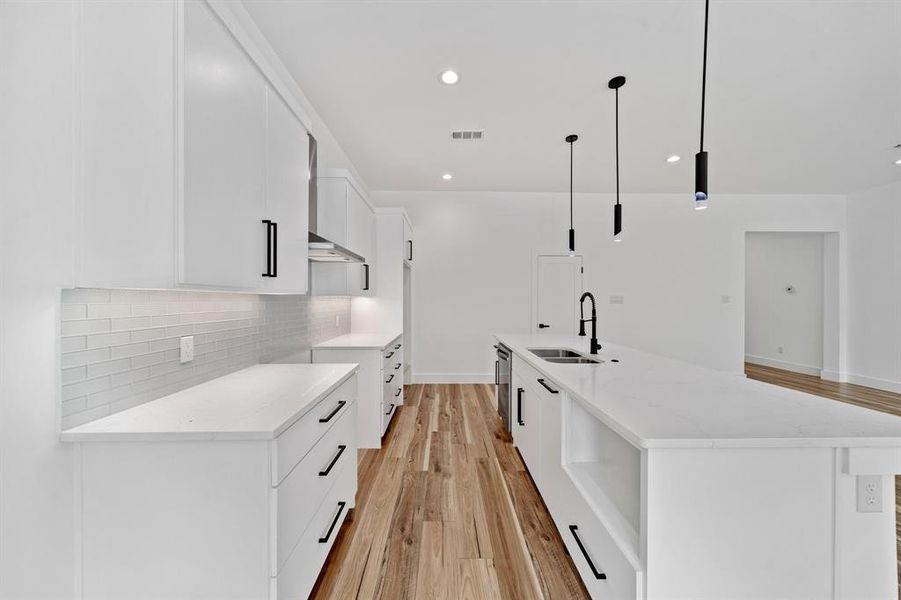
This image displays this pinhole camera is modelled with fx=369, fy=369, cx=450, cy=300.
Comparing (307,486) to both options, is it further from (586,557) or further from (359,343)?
(359,343)

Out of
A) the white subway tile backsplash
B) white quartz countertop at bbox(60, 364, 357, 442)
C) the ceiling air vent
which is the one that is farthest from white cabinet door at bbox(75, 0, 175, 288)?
the ceiling air vent

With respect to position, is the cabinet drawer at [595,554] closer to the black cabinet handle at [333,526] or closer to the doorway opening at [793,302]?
the black cabinet handle at [333,526]

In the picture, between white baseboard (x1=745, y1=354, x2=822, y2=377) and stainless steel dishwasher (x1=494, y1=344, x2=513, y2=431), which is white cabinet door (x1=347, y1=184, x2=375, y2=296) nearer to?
stainless steel dishwasher (x1=494, y1=344, x2=513, y2=431)

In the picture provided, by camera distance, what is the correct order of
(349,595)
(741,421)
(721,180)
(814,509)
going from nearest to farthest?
(814,509), (741,421), (349,595), (721,180)

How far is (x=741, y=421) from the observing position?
1.19m

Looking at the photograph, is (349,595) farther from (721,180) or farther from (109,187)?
(721,180)

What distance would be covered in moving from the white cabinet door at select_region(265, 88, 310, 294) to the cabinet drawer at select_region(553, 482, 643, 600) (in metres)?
1.63

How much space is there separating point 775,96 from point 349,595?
4.48 m

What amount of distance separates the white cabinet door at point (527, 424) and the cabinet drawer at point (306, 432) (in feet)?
3.83

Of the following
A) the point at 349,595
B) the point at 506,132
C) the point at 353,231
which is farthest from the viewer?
the point at 506,132

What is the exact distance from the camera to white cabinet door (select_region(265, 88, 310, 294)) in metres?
1.65

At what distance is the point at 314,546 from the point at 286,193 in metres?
1.57

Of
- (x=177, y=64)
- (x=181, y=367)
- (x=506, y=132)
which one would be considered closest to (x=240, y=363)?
(x=181, y=367)

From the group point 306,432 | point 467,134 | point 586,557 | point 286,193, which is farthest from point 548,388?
point 467,134
